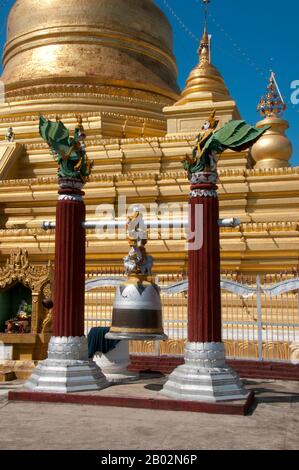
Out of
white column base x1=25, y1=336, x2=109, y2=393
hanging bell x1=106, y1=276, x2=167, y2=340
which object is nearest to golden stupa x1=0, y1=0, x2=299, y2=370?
white column base x1=25, y1=336, x2=109, y2=393

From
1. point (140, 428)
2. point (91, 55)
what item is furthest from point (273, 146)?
point (140, 428)

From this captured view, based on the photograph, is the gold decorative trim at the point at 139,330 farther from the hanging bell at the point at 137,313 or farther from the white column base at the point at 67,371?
the white column base at the point at 67,371

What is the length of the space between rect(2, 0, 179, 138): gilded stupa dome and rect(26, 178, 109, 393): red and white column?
54.2 ft

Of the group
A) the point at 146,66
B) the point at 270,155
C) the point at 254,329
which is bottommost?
the point at 254,329

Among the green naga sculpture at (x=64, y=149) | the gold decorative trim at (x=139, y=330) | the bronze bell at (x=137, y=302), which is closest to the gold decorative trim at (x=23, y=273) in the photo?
the green naga sculpture at (x=64, y=149)

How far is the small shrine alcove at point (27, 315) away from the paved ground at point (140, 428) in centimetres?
316

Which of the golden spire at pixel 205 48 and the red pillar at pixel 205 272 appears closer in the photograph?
the red pillar at pixel 205 272

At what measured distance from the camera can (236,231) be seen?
1705cm

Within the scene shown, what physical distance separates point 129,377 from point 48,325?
9.13ft

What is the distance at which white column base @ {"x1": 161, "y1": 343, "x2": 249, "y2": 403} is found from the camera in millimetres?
8289

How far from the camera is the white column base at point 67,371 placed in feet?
29.5

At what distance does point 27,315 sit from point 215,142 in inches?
257
